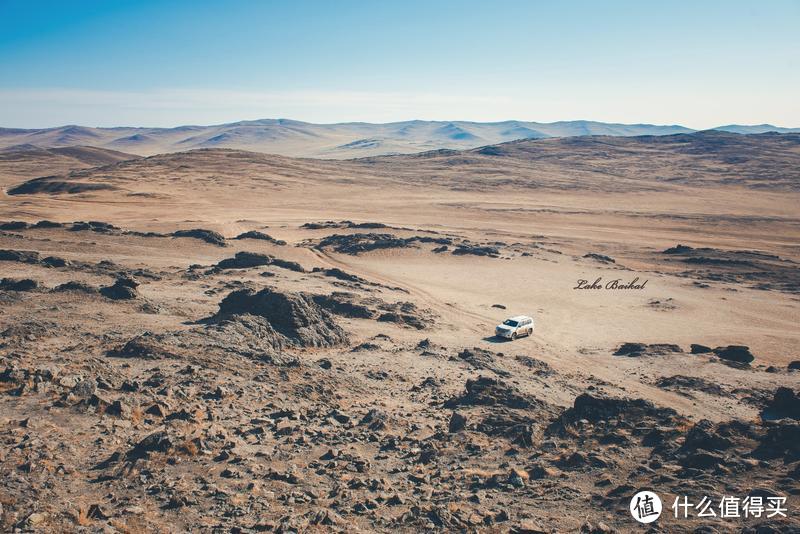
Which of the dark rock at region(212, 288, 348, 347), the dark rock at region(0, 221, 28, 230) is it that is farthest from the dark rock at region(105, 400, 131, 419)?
the dark rock at region(0, 221, 28, 230)

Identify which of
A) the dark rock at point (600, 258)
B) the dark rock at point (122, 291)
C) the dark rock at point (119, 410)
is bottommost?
the dark rock at point (600, 258)

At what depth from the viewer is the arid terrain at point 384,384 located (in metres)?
11.5

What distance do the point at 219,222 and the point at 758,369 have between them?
58094mm

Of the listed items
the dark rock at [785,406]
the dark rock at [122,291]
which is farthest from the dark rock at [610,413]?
the dark rock at [122,291]

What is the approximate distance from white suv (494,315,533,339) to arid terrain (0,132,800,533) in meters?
0.59

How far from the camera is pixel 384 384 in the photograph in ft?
66.2

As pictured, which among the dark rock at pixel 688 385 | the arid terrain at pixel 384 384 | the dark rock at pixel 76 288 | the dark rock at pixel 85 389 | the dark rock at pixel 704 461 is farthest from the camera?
the dark rock at pixel 76 288

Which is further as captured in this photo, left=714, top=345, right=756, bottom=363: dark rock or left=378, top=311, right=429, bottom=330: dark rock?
left=378, top=311, right=429, bottom=330: dark rock

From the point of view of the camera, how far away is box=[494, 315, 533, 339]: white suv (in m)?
29.5

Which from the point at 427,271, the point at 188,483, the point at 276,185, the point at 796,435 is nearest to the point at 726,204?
the point at 427,271

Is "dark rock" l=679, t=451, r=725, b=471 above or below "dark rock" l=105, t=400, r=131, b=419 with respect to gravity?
below

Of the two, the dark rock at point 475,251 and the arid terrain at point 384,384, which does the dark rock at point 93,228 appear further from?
the dark rock at point 475,251

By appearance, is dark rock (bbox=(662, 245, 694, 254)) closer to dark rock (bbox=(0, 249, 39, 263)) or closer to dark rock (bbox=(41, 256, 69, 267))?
dark rock (bbox=(41, 256, 69, 267))

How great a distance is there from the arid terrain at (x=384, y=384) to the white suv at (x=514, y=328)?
59 cm
